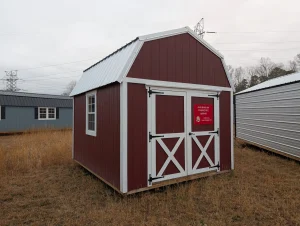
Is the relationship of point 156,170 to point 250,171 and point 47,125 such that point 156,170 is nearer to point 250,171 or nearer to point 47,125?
point 250,171

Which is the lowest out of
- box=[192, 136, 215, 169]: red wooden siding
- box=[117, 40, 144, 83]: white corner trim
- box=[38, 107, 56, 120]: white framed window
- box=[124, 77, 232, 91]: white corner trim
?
box=[192, 136, 215, 169]: red wooden siding

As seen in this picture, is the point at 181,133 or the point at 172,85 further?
the point at 181,133

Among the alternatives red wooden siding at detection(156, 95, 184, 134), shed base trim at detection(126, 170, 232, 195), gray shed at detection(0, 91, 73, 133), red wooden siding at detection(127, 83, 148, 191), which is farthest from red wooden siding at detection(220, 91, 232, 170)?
gray shed at detection(0, 91, 73, 133)

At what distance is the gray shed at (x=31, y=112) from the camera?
1620 centimetres

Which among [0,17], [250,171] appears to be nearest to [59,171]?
[250,171]

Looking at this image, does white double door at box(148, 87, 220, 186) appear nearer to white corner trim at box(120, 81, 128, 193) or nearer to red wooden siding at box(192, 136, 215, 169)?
red wooden siding at box(192, 136, 215, 169)

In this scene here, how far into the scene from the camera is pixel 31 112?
17516 millimetres

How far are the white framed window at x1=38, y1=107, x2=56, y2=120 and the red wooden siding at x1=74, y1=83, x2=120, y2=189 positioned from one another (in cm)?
1386

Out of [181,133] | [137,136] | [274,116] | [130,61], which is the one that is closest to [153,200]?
[137,136]

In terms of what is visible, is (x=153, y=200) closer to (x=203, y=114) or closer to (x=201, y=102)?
(x=203, y=114)

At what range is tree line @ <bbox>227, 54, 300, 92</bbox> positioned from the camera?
1252 inches

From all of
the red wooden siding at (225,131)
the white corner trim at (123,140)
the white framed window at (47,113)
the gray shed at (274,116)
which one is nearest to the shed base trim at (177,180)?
the white corner trim at (123,140)

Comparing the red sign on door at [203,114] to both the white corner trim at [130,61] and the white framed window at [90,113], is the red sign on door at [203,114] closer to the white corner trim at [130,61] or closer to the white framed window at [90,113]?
the white corner trim at [130,61]

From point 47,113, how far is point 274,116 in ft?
57.8
